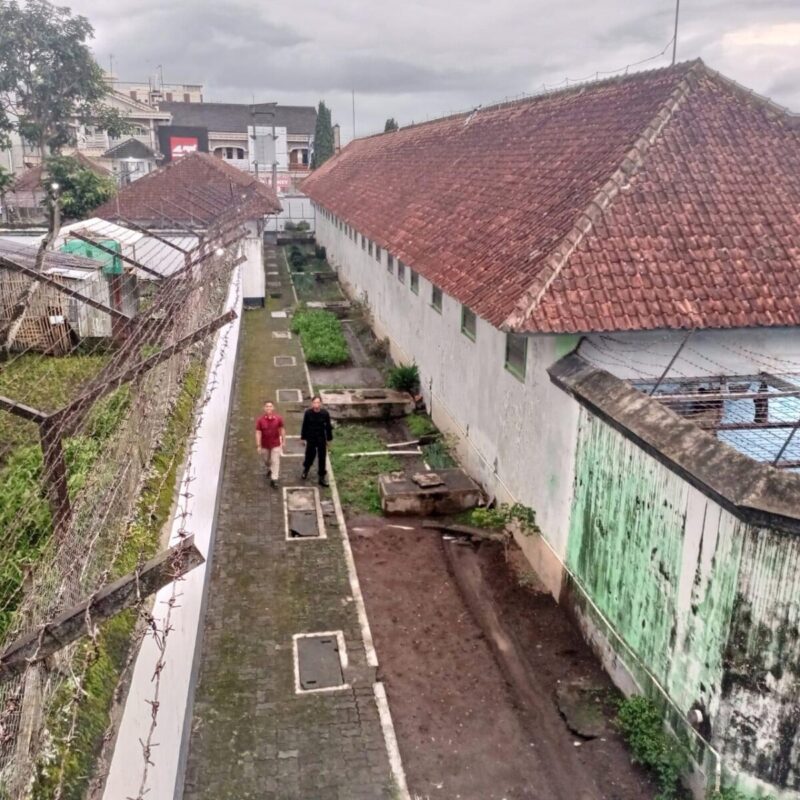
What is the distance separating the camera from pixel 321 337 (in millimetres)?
21391

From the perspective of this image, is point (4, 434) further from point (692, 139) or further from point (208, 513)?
point (692, 139)

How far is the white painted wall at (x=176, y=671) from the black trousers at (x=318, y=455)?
1.86 m

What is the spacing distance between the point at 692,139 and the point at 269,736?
894 cm

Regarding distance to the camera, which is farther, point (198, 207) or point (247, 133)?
point (247, 133)

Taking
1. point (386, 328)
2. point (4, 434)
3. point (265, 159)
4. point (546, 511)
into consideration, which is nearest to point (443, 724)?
point (546, 511)

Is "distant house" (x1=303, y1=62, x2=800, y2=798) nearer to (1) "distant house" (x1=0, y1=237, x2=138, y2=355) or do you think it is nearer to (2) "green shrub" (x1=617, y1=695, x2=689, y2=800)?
(2) "green shrub" (x1=617, y1=695, x2=689, y2=800)

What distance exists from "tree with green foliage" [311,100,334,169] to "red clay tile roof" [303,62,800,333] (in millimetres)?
50230

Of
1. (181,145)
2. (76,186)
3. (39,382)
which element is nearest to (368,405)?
(39,382)

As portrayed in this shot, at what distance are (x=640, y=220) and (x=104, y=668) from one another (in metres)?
7.75

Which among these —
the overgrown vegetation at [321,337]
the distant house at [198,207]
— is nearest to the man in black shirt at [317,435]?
the overgrown vegetation at [321,337]

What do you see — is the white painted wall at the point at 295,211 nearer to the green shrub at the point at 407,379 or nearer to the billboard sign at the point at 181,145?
the billboard sign at the point at 181,145

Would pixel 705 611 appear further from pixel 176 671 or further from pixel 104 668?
pixel 104 668

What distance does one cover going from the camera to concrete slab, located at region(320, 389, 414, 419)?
15.6 metres

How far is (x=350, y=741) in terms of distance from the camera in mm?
7156
